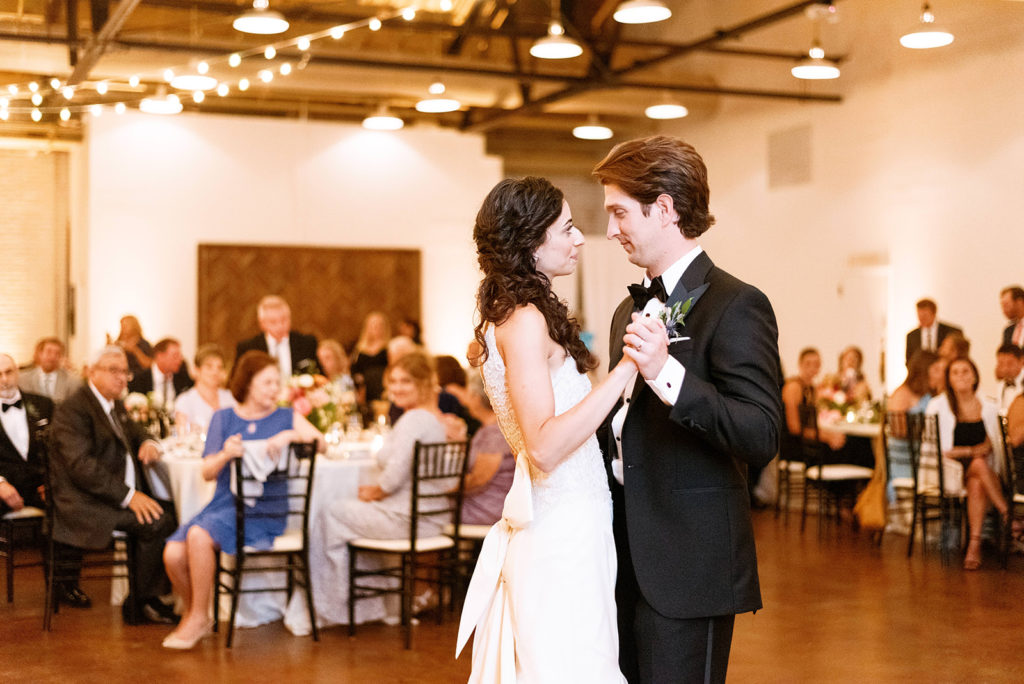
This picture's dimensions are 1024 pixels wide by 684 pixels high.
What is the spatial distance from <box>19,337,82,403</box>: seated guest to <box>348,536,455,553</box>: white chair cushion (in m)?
2.40

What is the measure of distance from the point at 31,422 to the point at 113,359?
1093mm

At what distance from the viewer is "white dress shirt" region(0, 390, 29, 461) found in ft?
22.4

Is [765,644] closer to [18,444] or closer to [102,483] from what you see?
[102,483]

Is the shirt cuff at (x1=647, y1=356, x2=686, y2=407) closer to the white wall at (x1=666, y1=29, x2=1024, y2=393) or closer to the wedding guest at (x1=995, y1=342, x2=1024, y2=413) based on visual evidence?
the wedding guest at (x1=995, y1=342, x2=1024, y2=413)

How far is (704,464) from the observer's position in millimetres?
2346

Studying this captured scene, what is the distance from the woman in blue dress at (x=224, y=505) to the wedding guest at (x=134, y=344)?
4274 millimetres

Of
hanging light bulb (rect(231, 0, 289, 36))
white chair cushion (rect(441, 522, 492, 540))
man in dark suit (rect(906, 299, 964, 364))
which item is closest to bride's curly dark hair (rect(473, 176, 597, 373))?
white chair cushion (rect(441, 522, 492, 540))

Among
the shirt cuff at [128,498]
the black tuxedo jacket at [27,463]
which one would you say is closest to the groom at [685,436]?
the shirt cuff at [128,498]

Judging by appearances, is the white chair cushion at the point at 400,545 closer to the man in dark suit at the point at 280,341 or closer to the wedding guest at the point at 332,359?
the man in dark suit at the point at 280,341

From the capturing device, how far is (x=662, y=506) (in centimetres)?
236

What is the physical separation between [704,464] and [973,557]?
620 centimetres

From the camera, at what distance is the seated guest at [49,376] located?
7516mm

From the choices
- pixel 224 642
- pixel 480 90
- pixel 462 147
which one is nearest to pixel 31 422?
pixel 224 642

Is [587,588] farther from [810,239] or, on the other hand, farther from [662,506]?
[810,239]
